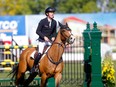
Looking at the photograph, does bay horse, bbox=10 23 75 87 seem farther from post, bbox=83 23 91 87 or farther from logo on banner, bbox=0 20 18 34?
logo on banner, bbox=0 20 18 34

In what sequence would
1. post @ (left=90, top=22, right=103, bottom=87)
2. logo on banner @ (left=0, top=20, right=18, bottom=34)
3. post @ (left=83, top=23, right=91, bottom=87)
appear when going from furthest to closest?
logo on banner @ (left=0, top=20, right=18, bottom=34) < post @ (left=83, top=23, right=91, bottom=87) < post @ (left=90, top=22, right=103, bottom=87)

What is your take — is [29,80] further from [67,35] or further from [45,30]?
[67,35]

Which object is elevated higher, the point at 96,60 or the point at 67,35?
the point at 67,35

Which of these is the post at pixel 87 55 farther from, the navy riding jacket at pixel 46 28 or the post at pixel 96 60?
the navy riding jacket at pixel 46 28

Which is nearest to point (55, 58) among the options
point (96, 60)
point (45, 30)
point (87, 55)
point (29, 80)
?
point (45, 30)

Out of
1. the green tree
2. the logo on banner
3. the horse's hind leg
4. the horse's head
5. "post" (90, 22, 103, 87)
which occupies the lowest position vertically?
the horse's hind leg

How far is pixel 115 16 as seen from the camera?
1549 inches

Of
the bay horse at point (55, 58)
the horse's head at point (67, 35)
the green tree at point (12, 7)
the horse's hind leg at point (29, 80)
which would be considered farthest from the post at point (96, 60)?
the green tree at point (12, 7)

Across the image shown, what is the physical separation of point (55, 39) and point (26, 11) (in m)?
60.8

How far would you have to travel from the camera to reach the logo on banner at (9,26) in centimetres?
3725

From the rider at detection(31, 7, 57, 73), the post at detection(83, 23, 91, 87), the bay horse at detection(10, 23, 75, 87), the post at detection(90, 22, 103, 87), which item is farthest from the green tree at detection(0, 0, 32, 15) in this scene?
the bay horse at detection(10, 23, 75, 87)

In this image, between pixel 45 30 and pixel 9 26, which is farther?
pixel 9 26

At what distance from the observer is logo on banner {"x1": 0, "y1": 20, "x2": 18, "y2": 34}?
122ft

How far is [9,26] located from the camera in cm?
3756
